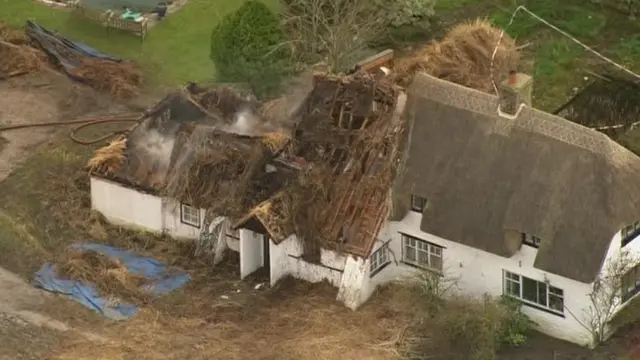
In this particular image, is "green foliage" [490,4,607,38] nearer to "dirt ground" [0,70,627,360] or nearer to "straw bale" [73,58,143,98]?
"straw bale" [73,58,143,98]

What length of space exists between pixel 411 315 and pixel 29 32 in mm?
19906

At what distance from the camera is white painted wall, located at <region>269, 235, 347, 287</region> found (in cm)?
3173

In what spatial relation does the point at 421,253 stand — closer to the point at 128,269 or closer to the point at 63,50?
the point at 128,269

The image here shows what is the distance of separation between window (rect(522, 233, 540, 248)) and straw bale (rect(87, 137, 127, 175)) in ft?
35.5

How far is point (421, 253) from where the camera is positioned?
105 feet

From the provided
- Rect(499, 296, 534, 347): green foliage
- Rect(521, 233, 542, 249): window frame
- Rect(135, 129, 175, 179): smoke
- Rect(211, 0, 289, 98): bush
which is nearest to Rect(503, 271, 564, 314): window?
Rect(499, 296, 534, 347): green foliage

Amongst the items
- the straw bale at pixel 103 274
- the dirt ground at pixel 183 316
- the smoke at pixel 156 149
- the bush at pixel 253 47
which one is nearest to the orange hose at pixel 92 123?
the bush at pixel 253 47

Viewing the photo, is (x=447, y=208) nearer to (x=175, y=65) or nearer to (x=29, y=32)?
(x=175, y=65)

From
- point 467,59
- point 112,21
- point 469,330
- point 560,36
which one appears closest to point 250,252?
point 469,330

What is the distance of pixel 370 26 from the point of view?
4297 centimetres

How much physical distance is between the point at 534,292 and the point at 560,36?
710 inches

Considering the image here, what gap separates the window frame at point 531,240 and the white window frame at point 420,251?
2099 millimetres

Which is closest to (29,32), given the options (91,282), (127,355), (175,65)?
(175,65)

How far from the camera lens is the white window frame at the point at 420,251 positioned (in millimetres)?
31812
